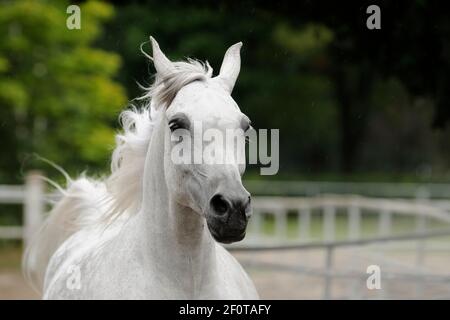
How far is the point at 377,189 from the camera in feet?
79.9

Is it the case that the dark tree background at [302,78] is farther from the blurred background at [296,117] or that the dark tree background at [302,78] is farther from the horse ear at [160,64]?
the horse ear at [160,64]

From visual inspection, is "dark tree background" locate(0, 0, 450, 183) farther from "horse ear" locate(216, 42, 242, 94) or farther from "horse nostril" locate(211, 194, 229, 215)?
"horse nostril" locate(211, 194, 229, 215)

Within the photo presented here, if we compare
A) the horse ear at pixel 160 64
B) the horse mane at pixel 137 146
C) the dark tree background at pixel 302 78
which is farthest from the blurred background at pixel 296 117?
the horse ear at pixel 160 64

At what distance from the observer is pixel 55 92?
19.9 meters

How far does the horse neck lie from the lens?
11.9 feet

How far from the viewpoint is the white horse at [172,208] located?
128 inches

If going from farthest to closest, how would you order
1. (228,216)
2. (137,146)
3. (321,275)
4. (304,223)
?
(304,223)
(321,275)
(137,146)
(228,216)

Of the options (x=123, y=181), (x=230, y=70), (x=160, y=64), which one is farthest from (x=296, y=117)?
(x=160, y=64)

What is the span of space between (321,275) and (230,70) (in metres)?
2.83

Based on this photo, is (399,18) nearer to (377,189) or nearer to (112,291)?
(112,291)

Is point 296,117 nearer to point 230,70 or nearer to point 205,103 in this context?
point 230,70

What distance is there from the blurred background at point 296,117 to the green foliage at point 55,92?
1.5 inches
